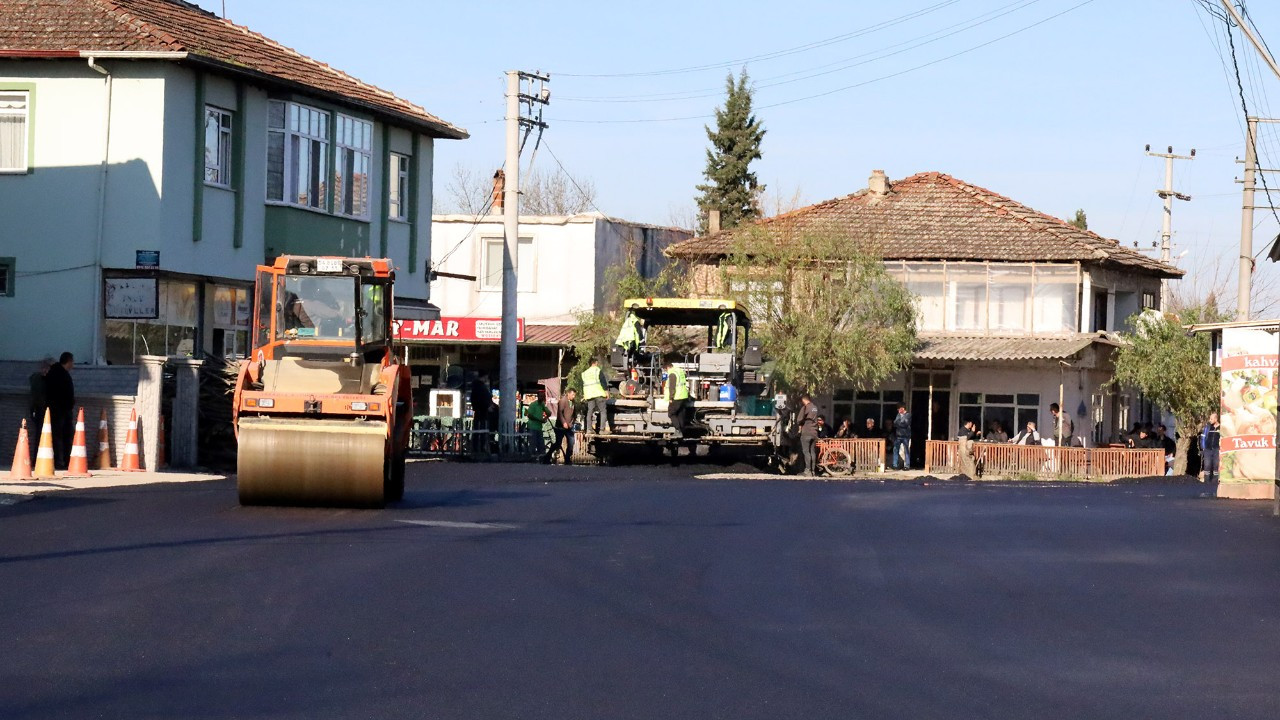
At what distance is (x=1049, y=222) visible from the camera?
47.4 meters

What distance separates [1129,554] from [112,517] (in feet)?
29.5

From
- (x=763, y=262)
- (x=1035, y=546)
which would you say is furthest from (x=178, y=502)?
(x=763, y=262)

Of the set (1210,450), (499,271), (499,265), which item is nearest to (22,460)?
(1210,450)

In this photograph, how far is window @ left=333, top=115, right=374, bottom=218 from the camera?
103ft

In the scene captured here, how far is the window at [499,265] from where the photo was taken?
49406 millimetres

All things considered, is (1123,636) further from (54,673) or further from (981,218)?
(981,218)

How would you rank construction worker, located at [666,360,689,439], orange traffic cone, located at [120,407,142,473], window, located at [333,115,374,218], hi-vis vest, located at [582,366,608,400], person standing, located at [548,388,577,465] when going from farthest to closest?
person standing, located at [548,388,577,465], window, located at [333,115,374,218], hi-vis vest, located at [582,366,608,400], construction worker, located at [666,360,689,439], orange traffic cone, located at [120,407,142,473]

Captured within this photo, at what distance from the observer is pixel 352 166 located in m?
31.7

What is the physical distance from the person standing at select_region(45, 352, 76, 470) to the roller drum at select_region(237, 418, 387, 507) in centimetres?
675

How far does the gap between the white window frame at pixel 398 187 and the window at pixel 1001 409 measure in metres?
17.3

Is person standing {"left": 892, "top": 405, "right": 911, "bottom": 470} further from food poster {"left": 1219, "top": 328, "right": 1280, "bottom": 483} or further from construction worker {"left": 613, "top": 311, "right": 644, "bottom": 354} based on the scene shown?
food poster {"left": 1219, "top": 328, "right": 1280, "bottom": 483}

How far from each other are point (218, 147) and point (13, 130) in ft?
10.5

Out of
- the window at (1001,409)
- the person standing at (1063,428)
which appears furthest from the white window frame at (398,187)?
the window at (1001,409)

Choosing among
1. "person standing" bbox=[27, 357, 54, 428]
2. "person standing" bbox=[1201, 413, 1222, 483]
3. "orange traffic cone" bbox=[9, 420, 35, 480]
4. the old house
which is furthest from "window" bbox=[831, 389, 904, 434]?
"orange traffic cone" bbox=[9, 420, 35, 480]
